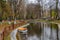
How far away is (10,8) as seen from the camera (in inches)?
108

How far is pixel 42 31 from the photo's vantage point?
2729 mm

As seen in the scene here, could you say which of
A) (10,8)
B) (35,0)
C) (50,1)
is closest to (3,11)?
(10,8)

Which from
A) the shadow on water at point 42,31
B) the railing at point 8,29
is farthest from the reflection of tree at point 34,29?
the railing at point 8,29

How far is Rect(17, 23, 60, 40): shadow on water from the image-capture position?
105 inches

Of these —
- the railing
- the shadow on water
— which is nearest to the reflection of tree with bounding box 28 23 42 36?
the shadow on water

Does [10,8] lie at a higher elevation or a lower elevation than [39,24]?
higher

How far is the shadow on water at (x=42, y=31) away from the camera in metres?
2.67

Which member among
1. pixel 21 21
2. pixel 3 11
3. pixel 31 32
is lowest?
pixel 31 32

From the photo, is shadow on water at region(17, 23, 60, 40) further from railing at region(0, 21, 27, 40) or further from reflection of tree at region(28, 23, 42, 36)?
railing at region(0, 21, 27, 40)

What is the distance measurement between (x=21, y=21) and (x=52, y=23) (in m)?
0.57

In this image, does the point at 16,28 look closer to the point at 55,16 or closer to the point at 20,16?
the point at 20,16

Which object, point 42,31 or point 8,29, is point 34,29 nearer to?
point 42,31

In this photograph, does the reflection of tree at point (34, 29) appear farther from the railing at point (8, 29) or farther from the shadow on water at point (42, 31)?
the railing at point (8, 29)

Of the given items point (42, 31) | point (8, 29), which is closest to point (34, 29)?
point (42, 31)
